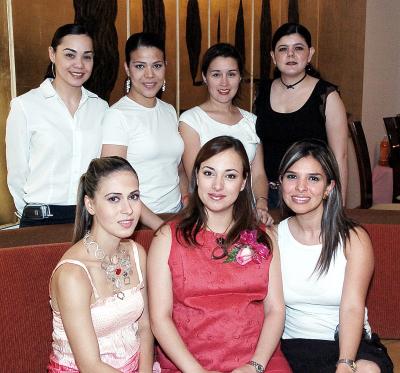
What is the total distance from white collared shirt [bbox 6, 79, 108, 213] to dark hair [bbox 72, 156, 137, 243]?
609 millimetres

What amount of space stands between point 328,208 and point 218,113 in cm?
79

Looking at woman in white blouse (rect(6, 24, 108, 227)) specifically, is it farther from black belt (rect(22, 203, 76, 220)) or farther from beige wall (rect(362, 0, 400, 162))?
beige wall (rect(362, 0, 400, 162))

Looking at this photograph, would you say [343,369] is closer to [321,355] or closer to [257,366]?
[321,355]

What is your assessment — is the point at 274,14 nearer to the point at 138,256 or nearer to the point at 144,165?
the point at 144,165

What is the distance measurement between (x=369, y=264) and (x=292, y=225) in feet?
1.00

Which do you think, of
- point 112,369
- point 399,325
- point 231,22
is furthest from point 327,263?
point 231,22

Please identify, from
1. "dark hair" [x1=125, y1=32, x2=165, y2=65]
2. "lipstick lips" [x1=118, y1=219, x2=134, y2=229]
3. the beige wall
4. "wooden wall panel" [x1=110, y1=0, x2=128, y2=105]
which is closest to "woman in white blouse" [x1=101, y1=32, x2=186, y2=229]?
"dark hair" [x1=125, y1=32, x2=165, y2=65]

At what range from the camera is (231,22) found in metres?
4.92

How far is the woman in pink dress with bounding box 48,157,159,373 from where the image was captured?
1.95 metres

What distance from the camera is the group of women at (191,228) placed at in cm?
207

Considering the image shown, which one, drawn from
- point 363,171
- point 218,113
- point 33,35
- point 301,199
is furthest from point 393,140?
point 301,199

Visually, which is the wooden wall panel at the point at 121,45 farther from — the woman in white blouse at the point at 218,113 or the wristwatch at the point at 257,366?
the wristwatch at the point at 257,366

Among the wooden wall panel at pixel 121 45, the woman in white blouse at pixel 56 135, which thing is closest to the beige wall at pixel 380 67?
the wooden wall panel at pixel 121 45

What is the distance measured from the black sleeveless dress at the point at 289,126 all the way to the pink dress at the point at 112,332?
1132 mm
